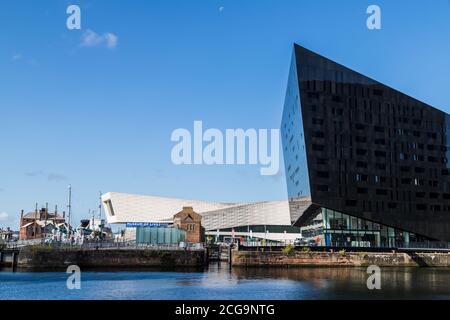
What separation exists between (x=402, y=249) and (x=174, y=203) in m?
119

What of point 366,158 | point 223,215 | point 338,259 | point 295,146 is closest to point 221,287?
point 338,259

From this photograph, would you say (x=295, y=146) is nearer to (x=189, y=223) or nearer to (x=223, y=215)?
(x=189, y=223)

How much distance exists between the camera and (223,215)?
17788cm

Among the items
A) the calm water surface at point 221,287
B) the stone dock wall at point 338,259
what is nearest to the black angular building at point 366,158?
the stone dock wall at point 338,259

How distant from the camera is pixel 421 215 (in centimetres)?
9825

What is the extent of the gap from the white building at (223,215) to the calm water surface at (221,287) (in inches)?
4336

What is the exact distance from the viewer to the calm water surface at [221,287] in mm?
43344

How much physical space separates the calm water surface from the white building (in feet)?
361

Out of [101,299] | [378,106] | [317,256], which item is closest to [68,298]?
[101,299]

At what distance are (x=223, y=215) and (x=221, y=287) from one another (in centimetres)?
12906

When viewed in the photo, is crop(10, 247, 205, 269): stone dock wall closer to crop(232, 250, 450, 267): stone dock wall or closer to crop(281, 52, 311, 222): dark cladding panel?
crop(232, 250, 450, 267): stone dock wall

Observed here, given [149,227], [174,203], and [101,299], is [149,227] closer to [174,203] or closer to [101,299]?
[101,299]

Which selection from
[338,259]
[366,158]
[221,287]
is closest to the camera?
[221,287]

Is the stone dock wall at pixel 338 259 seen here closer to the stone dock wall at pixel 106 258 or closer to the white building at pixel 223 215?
the stone dock wall at pixel 106 258
